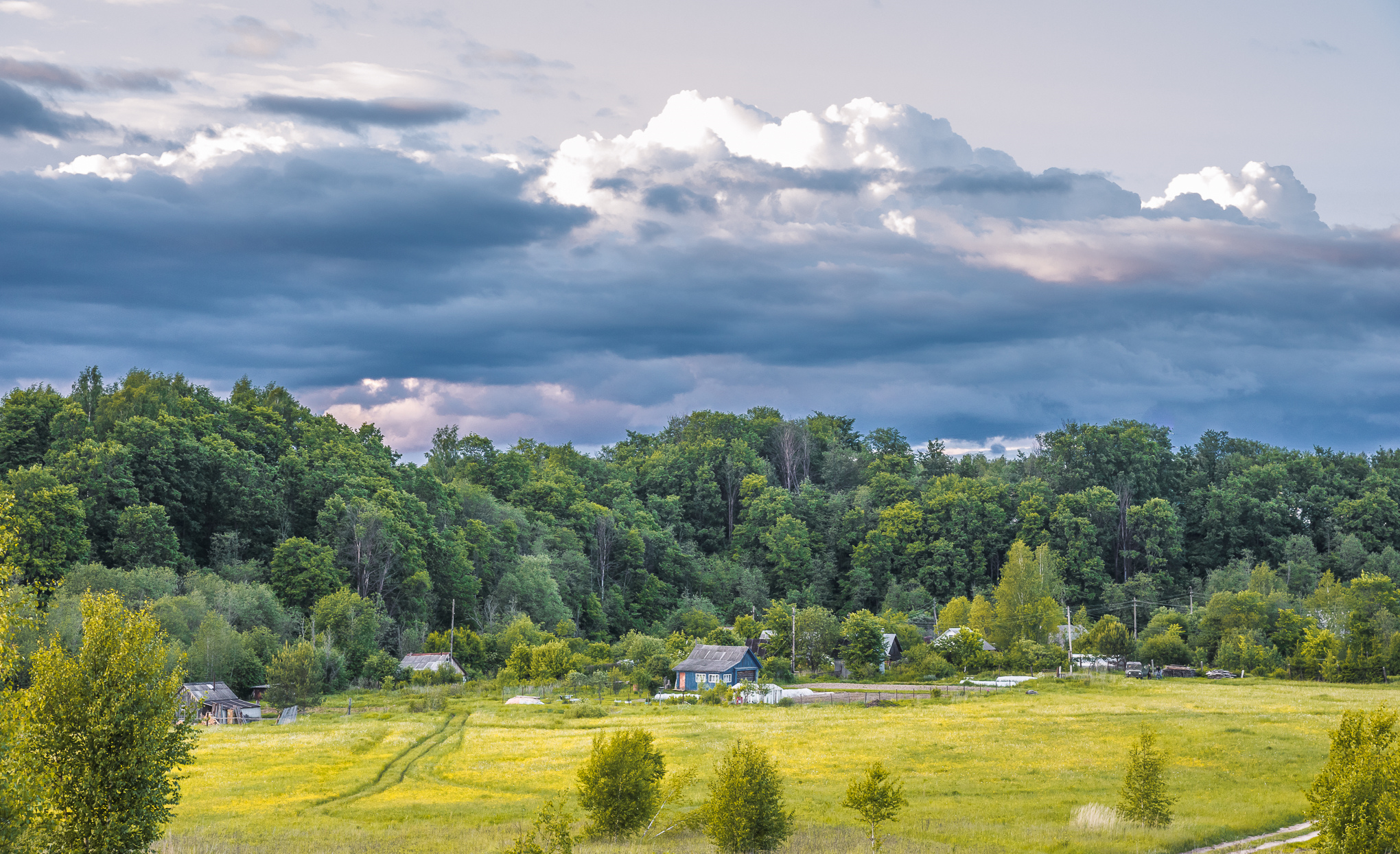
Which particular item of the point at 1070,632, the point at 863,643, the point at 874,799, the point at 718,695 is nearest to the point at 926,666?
the point at 863,643

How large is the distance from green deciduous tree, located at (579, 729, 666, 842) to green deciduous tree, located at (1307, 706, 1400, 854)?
18.7 m

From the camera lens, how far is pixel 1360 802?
24641mm

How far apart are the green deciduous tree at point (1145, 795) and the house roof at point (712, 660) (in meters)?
54.9

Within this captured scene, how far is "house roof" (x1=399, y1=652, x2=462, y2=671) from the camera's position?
90438 mm

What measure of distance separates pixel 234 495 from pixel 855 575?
82805 millimetres

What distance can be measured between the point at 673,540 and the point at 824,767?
103602mm

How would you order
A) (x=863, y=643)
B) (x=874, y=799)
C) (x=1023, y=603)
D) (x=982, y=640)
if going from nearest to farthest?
(x=874, y=799), (x=863, y=643), (x=982, y=640), (x=1023, y=603)

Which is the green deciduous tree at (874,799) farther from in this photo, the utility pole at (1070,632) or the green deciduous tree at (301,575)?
the green deciduous tree at (301,575)

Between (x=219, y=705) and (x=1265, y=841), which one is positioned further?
(x=219, y=705)

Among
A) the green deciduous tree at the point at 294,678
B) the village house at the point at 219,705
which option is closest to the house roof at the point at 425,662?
the green deciduous tree at the point at 294,678

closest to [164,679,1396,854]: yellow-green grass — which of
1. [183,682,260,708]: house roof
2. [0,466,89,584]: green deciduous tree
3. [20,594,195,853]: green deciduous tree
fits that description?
[183,682,260,708]: house roof

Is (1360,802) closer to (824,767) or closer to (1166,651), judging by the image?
(824,767)

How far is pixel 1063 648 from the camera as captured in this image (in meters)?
106

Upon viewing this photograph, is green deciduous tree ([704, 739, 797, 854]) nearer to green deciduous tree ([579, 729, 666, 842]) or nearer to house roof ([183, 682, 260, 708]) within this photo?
green deciduous tree ([579, 729, 666, 842])
